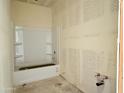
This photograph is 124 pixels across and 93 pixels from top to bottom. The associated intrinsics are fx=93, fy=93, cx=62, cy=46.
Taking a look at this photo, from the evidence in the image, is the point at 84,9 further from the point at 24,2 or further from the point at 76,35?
the point at 24,2

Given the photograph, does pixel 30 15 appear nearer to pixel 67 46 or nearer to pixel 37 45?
pixel 37 45

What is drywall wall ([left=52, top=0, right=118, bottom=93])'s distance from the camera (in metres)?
1.82

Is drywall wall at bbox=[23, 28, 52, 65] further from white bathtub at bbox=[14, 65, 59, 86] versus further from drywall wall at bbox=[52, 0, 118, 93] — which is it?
drywall wall at bbox=[52, 0, 118, 93]

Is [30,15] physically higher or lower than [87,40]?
higher

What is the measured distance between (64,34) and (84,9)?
4.42 ft

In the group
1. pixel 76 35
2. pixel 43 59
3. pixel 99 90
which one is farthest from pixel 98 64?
pixel 43 59

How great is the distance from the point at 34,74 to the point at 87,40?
234 centimetres

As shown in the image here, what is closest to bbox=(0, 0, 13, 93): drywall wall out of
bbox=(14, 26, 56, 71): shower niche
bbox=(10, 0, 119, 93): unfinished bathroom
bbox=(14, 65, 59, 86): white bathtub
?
bbox=(10, 0, 119, 93): unfinished bathroom

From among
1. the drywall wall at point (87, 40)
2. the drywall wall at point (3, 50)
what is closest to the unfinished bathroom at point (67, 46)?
the drywall wall at point (87, 40)

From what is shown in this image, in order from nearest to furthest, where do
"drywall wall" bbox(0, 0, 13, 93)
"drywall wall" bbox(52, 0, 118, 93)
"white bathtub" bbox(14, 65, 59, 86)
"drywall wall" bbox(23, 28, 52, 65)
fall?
"drywall wall" bbox(0, 0, 13, 93) → "drywall wall" bbox(52, 0, 118, 93) → "white bathtub" bbox(14, 65, 59, 86) → "drywall wall" bbox(23, 28, 52, 65)

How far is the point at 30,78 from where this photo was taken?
3393mm

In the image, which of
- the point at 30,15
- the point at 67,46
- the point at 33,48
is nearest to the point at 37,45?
the point at 33,48

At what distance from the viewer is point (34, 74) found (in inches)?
137

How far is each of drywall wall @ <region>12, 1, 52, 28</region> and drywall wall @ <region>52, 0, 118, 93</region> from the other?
1.13 m
